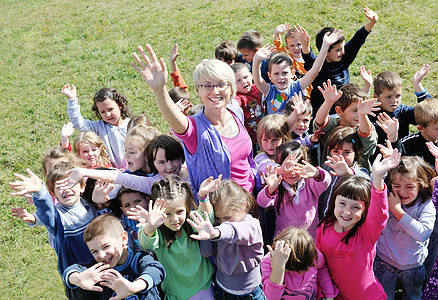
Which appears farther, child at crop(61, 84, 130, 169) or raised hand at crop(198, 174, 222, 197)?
child at crop(61, 84, 130, 169)

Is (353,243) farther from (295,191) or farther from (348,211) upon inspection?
(295,191)

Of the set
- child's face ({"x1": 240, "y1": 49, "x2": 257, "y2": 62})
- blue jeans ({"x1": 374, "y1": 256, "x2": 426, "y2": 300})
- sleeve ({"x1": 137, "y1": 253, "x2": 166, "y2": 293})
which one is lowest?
blue jeans ({"x1": 374, "y1": 256, "x2": 426, "y2": 300})

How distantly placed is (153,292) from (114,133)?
269 centimetres

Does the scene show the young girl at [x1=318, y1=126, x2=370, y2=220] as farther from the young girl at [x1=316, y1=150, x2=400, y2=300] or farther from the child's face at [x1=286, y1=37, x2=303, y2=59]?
the child's face at [x1=286, y1=37, x2=303, y2=59]

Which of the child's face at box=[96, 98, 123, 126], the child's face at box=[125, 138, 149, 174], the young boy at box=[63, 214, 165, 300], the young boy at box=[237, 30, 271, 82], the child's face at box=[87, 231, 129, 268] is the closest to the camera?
the young boy at box=[63, 214, 165, 300]

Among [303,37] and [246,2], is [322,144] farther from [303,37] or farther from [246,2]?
[246,2]

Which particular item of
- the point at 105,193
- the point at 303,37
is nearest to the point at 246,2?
the point at 303,37

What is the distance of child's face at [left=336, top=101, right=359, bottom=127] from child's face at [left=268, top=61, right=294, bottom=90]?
32.8 inches

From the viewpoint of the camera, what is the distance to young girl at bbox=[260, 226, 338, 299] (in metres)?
3.13

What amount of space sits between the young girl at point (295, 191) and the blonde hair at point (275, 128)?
1.29 feet

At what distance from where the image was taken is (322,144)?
4.75m

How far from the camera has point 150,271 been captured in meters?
3.15

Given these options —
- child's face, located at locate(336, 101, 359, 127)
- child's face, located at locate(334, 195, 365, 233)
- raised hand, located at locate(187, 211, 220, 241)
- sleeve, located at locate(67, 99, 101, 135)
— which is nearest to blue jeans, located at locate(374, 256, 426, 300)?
child's face, located at locate(334, 195, 365, 233)

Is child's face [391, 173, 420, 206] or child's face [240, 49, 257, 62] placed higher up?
child's face [240, 49, 257, 62]
